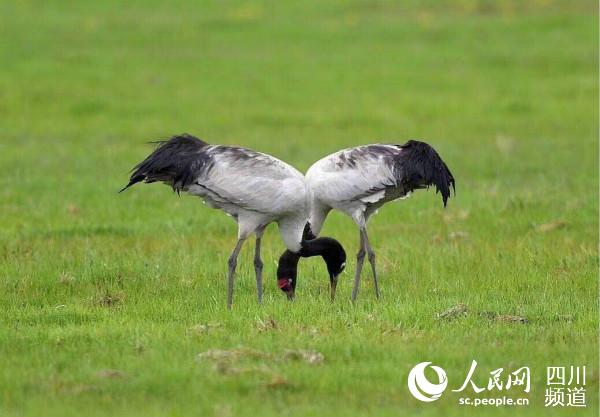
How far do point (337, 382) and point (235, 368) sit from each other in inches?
26.1

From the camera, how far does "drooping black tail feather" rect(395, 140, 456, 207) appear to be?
399 inches

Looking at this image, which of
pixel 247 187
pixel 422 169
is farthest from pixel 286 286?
pixel 422 169

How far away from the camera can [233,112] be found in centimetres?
2434

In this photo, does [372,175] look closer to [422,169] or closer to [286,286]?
[422,169]

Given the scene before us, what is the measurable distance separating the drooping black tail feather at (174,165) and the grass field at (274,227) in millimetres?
1011

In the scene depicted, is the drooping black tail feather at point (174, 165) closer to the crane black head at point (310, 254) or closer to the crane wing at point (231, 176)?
the crane wing at point (231, 176)

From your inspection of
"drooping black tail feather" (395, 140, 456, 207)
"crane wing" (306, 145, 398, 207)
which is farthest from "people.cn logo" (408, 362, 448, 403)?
"crane wing" (306, 145, 398, 207)

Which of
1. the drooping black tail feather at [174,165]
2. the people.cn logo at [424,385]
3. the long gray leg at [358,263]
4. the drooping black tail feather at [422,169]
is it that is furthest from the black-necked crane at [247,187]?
the people.cn logo at [424,385]

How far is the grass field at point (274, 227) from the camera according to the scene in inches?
288

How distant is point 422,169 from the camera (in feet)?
33.3

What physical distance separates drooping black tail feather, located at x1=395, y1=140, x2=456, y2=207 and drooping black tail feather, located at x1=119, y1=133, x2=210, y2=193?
5.69 feet

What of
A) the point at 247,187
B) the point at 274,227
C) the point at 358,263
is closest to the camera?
the point at 247,187

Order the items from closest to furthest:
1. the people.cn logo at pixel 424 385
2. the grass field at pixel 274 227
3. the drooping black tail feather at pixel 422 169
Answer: the people.cn logo at pixel 424 385
the grass field at pixel 274 227
the drooping black tail feather at pixel 422 169

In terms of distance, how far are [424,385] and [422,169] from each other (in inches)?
133
